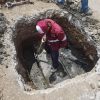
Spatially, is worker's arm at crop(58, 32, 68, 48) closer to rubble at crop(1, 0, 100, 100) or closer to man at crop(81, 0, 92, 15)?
rubble at crop(1, 0, 100, 100)

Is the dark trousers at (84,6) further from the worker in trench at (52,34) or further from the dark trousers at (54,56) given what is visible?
the dark trousers at (54,56)

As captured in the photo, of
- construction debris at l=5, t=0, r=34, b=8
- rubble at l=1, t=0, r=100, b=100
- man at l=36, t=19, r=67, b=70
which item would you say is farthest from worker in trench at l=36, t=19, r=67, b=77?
construction debris at l=5, t=0, r=34, b=8

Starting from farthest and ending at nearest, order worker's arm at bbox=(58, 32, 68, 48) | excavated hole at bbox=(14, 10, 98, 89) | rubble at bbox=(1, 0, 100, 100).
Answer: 1. excavated hole at bbox=(14, 10, 98, 89)
2. worker's arm at bbox=(58, 32, 68, 48)
3. rubble at bbox=(1, 0, 100, 100)

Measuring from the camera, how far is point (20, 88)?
6680mm

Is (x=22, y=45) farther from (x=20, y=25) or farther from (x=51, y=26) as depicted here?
(x=51, y=26)

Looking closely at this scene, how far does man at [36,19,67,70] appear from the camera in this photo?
732 cm

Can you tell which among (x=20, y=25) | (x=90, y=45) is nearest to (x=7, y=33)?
(x=20, y=25)

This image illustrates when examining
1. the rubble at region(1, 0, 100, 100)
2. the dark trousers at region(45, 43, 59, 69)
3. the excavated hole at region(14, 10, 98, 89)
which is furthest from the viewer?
the excavated hole at region(14, 10, 98, 89)

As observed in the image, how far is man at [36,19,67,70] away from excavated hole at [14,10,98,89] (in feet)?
2.82

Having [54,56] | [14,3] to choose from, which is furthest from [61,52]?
[14,3]

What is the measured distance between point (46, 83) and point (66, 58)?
1.23 m

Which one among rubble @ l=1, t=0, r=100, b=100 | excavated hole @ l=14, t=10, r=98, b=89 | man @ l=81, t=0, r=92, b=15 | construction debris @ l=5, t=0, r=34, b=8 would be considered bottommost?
excavated hole @ l=14, t=10, r=98, b=89

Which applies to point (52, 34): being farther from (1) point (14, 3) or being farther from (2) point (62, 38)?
(1) point (14, 3)

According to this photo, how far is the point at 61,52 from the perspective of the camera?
908cm
